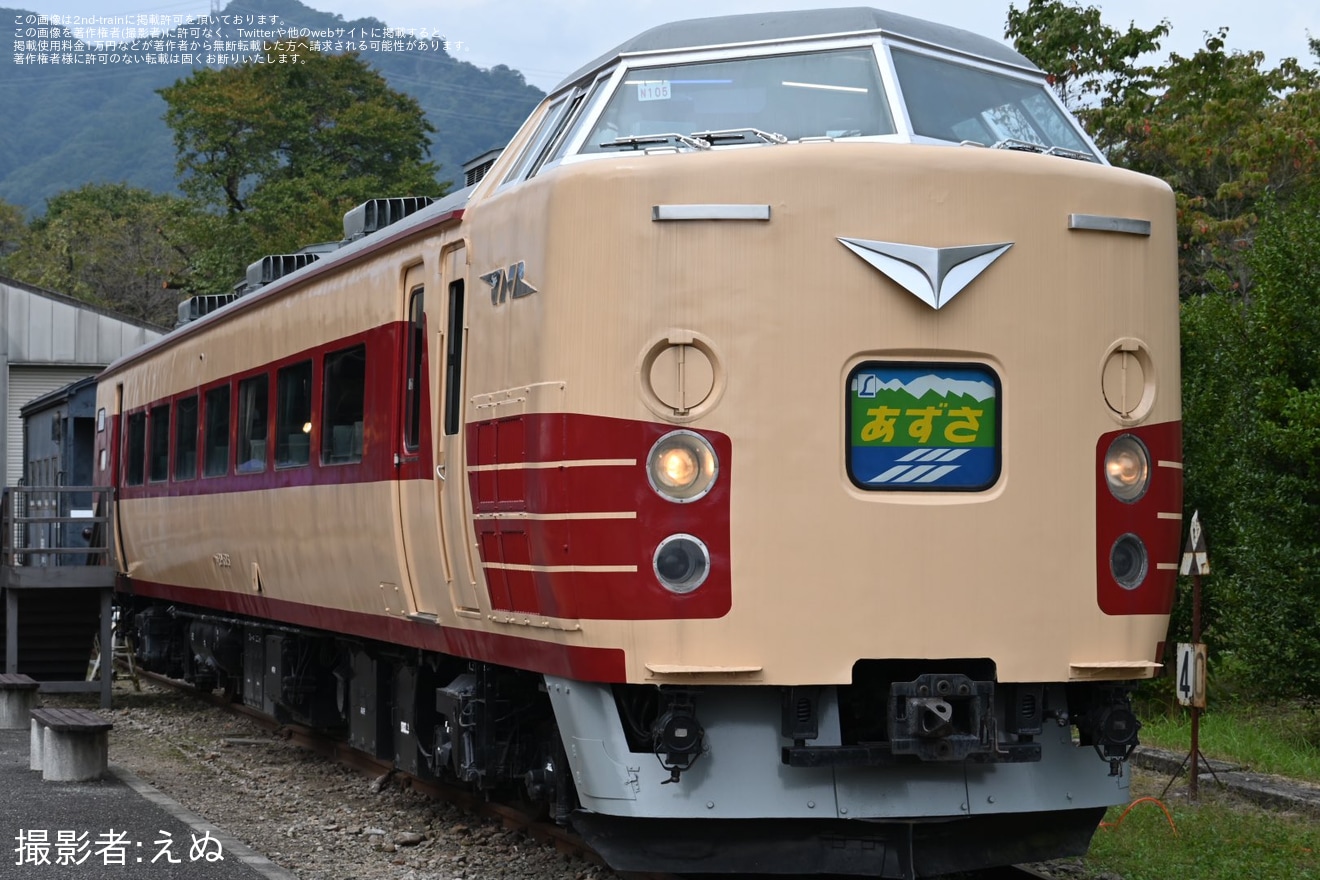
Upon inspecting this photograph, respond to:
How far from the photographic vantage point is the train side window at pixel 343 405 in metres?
8.80

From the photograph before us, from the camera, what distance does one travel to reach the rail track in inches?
295

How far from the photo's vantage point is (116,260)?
53.2 m

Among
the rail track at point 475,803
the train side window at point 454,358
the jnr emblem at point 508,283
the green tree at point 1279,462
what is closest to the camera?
the jnr emblem at point 508,283

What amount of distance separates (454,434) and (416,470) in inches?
21.8

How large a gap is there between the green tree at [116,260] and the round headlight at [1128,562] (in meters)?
44.5

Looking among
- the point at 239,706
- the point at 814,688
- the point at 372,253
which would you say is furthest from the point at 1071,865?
the point at 239,706

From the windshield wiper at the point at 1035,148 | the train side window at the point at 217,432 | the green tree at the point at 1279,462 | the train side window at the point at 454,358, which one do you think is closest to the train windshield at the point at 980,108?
the windshield wiper at the point at 1035,148

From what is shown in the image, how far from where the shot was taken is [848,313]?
613 centimetres

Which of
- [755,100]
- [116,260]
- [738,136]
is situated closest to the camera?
[738,136]

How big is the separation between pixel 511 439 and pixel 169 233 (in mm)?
46841

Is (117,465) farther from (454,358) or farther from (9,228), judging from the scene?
(9,228)

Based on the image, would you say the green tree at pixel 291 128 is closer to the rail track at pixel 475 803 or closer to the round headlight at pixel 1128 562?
the rail track at pixel 475 803

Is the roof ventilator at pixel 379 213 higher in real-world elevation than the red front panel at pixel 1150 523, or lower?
higher

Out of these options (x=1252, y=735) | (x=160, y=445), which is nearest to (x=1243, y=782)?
(x=1252, y=735)
